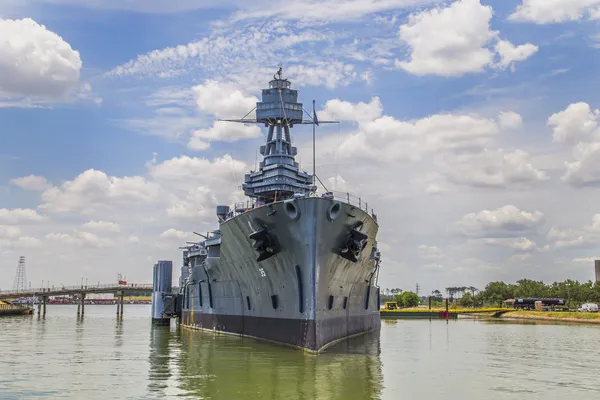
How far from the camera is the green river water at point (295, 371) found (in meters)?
17.9

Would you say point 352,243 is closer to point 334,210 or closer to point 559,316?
point 334,210

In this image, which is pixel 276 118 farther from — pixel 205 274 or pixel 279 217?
pixel 279 217

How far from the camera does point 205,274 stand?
43312 mm

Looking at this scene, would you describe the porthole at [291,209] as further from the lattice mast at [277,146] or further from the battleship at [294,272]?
the lattice mast at [277,146]

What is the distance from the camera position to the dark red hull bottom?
26758mm

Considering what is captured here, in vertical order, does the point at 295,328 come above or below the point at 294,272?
below

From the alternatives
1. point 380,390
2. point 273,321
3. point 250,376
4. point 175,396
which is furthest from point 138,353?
point 380,390

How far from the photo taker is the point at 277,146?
154ft

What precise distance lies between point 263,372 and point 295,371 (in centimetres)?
117

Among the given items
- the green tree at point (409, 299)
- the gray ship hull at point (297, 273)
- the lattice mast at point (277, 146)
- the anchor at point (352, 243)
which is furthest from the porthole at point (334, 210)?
the green tree at point (409, 299)

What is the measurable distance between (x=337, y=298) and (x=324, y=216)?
553 cm

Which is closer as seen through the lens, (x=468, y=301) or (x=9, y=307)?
(x=9, y=307)

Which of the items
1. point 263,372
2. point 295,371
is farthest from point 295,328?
point 263,372

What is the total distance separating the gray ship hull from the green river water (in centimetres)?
122
